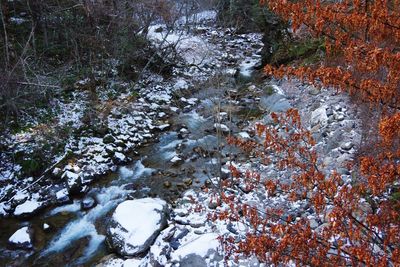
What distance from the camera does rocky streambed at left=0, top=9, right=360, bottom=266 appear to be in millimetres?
6672

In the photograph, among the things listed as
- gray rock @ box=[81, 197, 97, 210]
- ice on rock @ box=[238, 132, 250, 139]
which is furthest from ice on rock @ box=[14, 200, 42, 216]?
ice on rock @ box=[238, 132, 250, 139]

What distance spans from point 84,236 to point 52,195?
1.66m

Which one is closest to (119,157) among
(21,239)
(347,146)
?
(21,239)

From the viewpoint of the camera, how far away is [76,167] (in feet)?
30.2

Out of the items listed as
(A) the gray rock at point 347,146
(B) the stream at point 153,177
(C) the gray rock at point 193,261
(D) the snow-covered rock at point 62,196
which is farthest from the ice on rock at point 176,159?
(A) the gray rock at point 347,146

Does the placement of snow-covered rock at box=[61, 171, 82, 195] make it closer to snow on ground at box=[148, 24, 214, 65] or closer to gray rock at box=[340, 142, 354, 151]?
gray rock at box=[340, 142, 354, 151]

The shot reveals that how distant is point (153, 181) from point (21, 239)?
3186mm

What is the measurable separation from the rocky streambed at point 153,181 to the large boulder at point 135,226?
0.02 metres

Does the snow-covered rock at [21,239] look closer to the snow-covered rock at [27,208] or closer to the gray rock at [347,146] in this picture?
the snow-covered rock at [27,208]

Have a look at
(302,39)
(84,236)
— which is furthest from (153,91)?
(84,236)

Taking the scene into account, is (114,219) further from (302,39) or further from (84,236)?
(302,39)

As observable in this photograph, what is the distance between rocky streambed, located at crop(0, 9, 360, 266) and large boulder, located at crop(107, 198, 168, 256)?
19mm

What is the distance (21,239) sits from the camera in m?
7.10

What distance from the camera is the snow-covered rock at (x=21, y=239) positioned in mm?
7059
